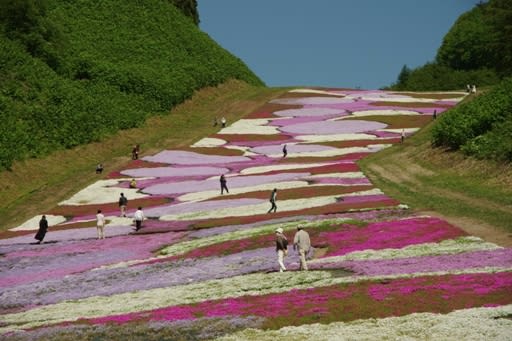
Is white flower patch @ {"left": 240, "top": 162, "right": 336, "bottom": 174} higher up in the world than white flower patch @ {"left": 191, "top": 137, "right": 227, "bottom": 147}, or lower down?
lower down

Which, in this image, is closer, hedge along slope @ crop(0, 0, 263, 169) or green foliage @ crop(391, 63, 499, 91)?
hedge along slope @ crop(0, 0, 263, 169)

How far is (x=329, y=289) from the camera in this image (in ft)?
90.6

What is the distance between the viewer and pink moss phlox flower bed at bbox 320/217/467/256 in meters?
34.9

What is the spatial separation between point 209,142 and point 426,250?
62093 mm

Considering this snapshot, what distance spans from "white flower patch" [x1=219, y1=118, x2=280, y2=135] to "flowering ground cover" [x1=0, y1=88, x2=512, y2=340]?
24.3 metres

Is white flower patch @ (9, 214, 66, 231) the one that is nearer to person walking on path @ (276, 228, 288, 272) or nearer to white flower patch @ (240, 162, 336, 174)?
white flower patch @ (240, 162, 336, 174)

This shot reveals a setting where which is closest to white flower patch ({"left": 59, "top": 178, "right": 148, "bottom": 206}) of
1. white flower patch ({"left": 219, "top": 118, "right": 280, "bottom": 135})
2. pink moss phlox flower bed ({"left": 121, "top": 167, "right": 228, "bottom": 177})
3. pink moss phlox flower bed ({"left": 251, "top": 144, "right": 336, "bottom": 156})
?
pink moss phlox flower bed ({"left": 121, "top": 167, "right": 228, "bottom": 177})

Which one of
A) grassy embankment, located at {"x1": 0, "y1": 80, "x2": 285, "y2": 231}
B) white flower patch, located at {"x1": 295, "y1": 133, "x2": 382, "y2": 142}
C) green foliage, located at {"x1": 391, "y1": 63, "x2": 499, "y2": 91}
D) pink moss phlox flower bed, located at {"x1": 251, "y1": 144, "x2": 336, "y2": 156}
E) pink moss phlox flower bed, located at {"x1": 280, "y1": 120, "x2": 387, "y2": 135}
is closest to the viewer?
grassy embankment, located at {"x1": 0, "y1": 80, "x2": 285, "y2": 231}

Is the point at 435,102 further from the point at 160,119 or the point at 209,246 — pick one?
the point at 209,246

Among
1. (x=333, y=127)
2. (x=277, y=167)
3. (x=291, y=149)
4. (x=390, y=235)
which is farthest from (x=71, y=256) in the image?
(x=333, y=127)

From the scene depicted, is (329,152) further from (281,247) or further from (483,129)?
(281,247)

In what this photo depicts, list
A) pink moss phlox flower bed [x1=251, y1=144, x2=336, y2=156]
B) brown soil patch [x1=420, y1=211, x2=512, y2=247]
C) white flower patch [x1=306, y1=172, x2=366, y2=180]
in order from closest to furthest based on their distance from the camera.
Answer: brown soil patch [x1=420, y1=211, x2=512, y2=247], white flower patch [x1=306, y1=172, x2=366, y2=180], pink moss phlox flower bed [x1=251, y1=144, x2=336, y2=156]

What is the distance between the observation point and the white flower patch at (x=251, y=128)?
99.3 metres

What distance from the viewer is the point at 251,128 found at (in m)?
102
